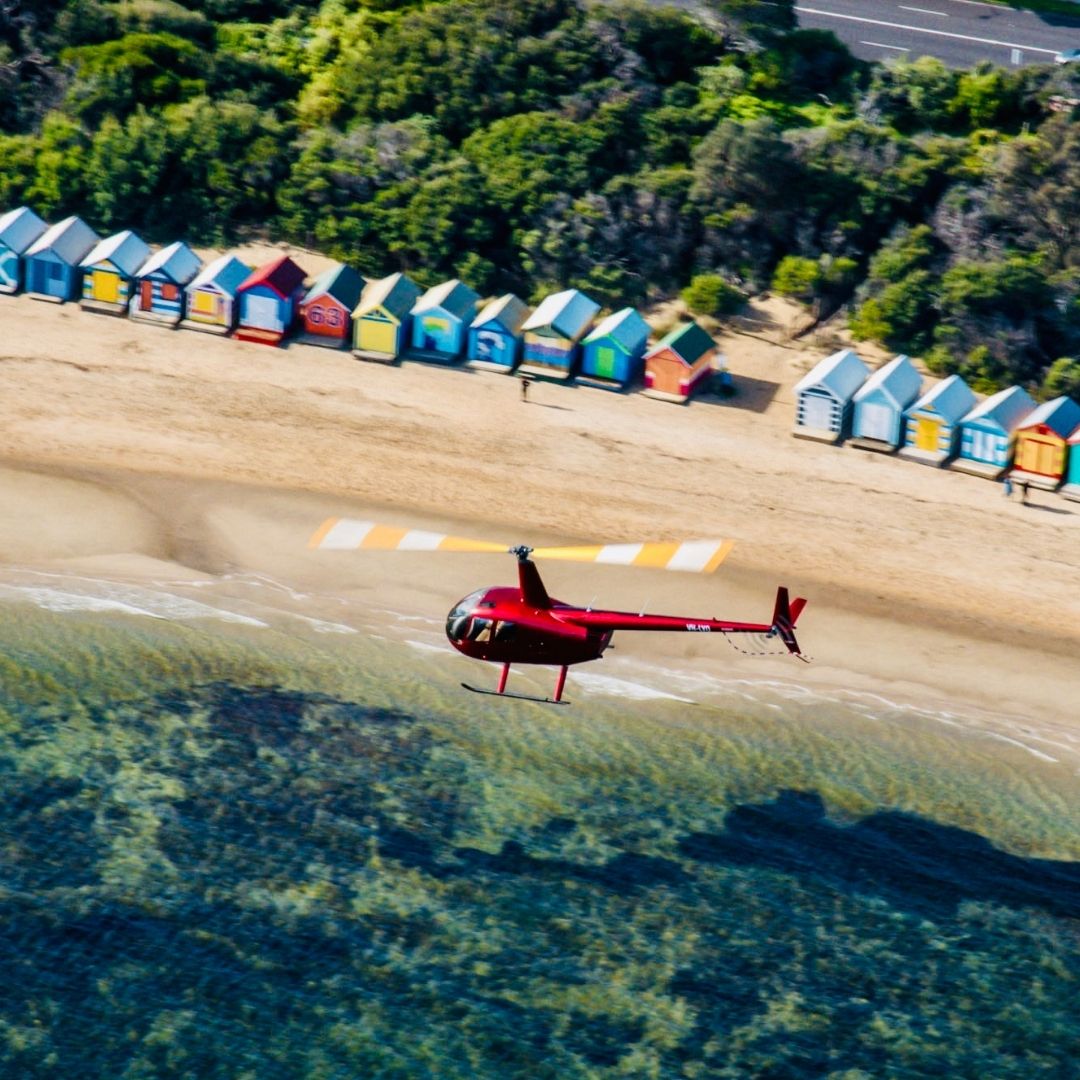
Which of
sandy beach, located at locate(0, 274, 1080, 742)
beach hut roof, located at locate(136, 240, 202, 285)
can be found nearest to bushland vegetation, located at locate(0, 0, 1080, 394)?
beach hut roof, located at locate(136, 240, 202, 285)

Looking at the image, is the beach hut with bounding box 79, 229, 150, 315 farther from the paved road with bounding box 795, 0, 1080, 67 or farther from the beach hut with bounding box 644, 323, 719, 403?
the paved road with bounding box 795, 0, 1080, 67

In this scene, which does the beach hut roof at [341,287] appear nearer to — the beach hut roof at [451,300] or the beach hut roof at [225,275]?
the beach hut roof at [451,300]

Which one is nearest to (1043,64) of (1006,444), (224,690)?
(1006,444)

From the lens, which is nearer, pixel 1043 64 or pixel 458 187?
pixel 458 187

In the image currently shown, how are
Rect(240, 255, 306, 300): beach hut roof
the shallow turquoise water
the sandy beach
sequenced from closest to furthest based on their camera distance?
1. the shallow turquoise water
2. the sandy beach
3. Rect(240, 255, 306, 300): beach hut roof

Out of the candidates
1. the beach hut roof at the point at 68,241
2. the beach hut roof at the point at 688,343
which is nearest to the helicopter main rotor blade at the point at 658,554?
the beach hut roof at the point at 688,343

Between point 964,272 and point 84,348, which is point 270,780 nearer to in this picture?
point 84,348
